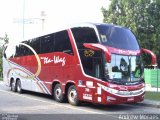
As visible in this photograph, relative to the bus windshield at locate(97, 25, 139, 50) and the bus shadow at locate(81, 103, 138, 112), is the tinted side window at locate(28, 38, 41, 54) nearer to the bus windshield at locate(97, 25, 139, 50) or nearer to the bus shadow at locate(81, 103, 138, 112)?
the bus shadow at locate(81, 103, 138, 112)

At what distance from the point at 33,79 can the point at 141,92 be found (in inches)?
311

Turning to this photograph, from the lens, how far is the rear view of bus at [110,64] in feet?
48.6

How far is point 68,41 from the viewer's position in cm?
1722

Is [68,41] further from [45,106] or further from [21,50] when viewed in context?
[21,50]

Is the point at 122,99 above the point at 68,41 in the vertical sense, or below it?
below

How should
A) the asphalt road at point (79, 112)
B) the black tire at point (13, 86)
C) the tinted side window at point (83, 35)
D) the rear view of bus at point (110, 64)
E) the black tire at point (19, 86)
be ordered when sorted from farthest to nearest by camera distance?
the black tire at point (13, 86) < the black tire at point (19, 86) < the tinted side window at point (83, 35) < the rear view of bus at point (110, 64) < the asphalt road at point (79, 112)

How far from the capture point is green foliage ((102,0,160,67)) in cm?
4994

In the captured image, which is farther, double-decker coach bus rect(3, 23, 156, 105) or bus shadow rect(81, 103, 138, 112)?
bus shadow rect(81, 103, 138, 112)

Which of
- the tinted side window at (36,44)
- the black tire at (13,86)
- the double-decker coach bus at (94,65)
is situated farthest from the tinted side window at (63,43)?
the black tire at (13,86)

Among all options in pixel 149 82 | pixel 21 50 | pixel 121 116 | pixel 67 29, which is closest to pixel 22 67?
pixel 21 50

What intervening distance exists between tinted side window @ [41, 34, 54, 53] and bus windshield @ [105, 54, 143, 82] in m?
4.84

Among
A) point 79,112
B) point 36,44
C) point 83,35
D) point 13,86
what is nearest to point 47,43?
point 36,44

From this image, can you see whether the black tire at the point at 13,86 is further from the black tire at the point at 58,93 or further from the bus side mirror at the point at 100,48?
the bus side mirror at the point at 100,48

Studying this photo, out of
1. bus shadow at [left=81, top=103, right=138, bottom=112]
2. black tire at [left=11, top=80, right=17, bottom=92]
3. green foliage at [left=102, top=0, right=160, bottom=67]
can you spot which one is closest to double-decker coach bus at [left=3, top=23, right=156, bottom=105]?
bus shadow at [left=81, top=103, right=138, bottom=112]
